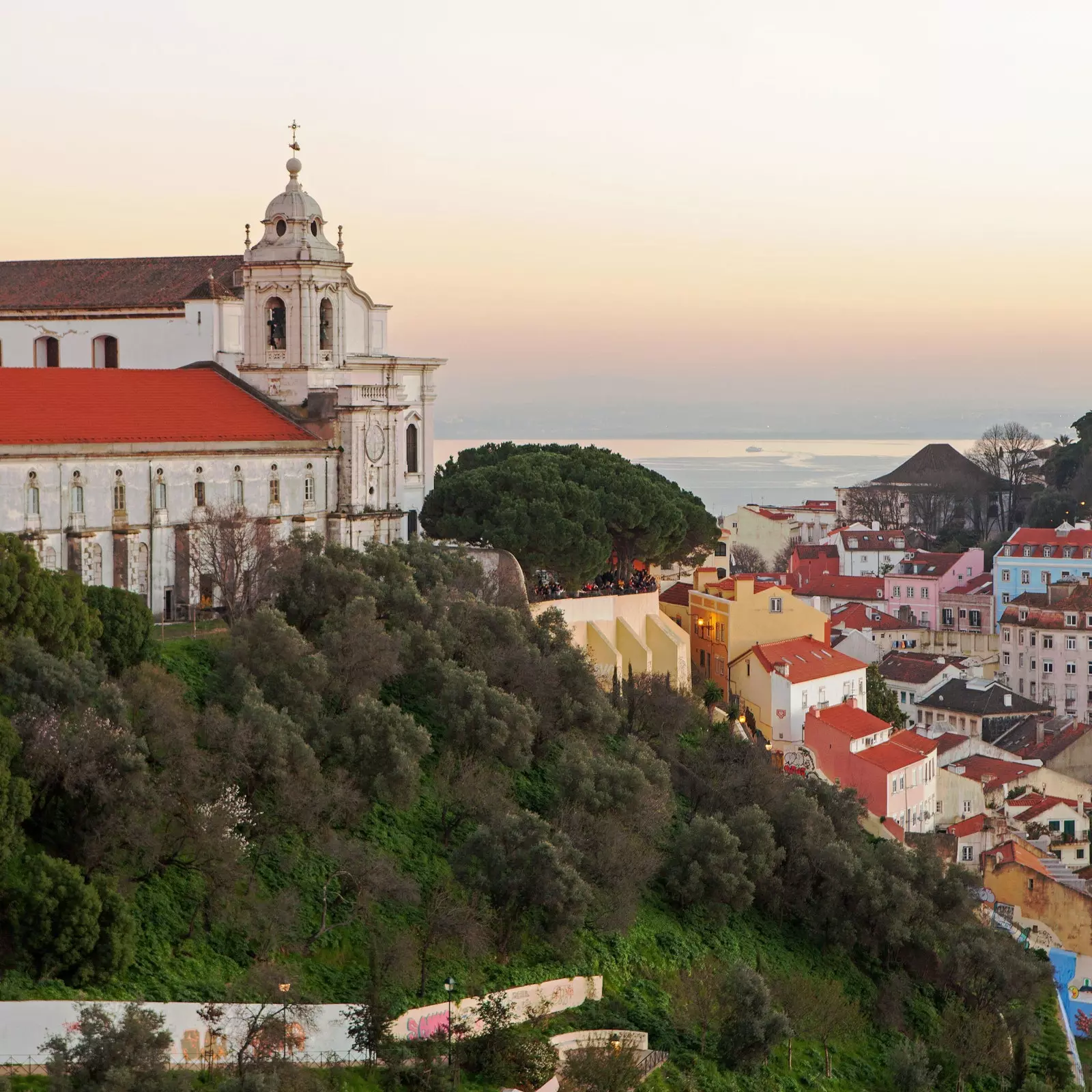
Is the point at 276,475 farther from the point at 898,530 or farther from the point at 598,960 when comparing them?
the point at 898,530

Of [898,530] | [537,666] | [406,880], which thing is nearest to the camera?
[406,880]

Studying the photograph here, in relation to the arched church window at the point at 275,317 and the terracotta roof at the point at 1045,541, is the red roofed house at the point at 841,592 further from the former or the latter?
the arched church window at the point at 275,317

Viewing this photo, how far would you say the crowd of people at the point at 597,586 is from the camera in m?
41.5

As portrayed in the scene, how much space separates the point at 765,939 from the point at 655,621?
1179 cm

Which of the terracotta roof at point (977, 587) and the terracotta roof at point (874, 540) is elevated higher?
the terracotta roof at point (874, 540)

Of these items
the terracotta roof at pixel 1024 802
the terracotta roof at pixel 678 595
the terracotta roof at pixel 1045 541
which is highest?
the terracotta roof at pixel 678 595

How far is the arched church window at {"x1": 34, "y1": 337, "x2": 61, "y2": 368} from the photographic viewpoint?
142ft

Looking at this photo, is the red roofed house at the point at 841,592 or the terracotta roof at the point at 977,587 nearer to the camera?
the terracotta roof at the point at 977,587

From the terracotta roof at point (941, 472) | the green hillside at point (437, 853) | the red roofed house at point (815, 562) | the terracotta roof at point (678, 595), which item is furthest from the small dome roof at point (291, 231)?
the terracotta roof at point (941, 472)

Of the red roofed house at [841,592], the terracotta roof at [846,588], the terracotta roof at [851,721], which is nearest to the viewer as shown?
the terracotta roof at [851,721]

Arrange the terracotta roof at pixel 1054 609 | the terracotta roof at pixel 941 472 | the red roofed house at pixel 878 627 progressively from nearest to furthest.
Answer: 1. the terracotta roof at pixel 1054 609
2. the red roofed house at pixel 878 627
3. the terracotta roof at pixel 941 472

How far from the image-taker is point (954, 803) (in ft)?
151

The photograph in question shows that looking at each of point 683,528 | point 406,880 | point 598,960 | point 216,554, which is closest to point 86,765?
point 406,880

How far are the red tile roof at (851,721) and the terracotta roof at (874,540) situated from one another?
1531 inches
